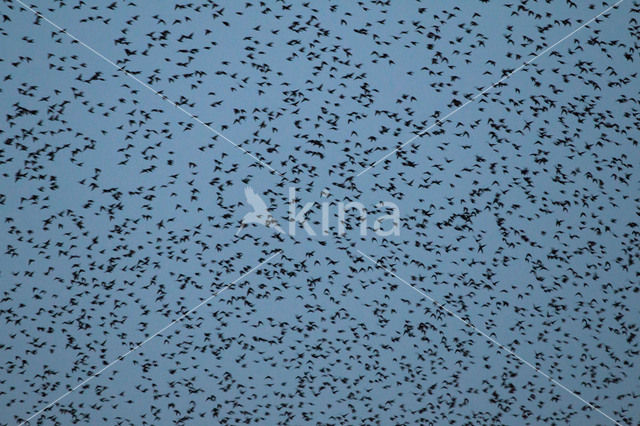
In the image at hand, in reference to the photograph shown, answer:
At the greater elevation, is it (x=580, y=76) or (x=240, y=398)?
(x=580, y=76)

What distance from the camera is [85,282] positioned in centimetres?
751

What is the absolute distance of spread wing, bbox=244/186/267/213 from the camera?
7605mm

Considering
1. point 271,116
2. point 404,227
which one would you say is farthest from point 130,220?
point 404,227

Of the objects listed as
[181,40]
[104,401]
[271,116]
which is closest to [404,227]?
[271,116]

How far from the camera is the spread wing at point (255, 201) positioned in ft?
25.0

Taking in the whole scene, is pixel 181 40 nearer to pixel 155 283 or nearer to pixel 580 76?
pixel 155 283

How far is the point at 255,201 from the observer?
761 cm

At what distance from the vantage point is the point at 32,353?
24.5 feet

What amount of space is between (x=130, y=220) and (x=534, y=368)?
430 centimetres

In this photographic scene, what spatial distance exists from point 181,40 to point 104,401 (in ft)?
11.9

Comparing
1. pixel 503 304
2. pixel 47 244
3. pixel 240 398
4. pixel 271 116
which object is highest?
pixel 271 116

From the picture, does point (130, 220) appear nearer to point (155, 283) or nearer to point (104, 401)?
point (155, 283)

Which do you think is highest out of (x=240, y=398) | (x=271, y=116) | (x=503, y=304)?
(x=271, y=116)

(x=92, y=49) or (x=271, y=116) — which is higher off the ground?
(x=92, y=49)
